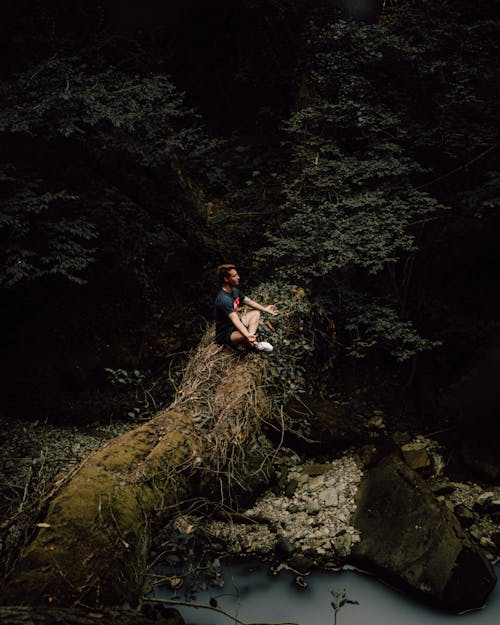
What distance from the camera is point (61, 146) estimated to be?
6.32m

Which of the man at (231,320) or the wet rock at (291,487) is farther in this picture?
the wet rock at (291,487)

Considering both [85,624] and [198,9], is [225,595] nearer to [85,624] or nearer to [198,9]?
[85,624]

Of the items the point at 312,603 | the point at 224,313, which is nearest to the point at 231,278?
the point at 224,313

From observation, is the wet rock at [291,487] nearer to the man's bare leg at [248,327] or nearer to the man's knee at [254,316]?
the man's bare leg at [248,327]

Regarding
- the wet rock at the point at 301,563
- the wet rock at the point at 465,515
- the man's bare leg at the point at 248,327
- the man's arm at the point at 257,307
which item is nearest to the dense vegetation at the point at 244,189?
the man's arm at the point at 257,307

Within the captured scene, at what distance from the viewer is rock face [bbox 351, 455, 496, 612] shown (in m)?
4.11

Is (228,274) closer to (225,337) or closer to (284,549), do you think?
(225,337)

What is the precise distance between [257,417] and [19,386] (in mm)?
4317

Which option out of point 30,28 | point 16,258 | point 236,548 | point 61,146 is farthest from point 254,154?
point 236,548

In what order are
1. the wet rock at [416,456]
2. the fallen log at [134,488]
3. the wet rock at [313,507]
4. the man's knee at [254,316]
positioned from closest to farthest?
the fallen log at [134,488], the man's knee at [254,316], the wet rock at [313,507], the wet rock at [416,456]

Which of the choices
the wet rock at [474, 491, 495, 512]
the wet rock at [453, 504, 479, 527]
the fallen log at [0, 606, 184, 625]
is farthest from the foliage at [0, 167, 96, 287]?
the wet rock at [474, 491, 495, 512]

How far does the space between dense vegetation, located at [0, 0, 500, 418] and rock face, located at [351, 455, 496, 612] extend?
1.78 m

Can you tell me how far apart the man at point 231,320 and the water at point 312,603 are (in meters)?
2.40

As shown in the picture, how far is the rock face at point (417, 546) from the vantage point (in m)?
4.11
